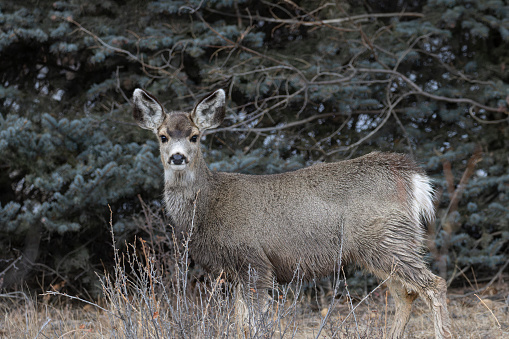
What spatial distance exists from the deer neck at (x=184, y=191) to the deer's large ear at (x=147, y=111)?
566 mm

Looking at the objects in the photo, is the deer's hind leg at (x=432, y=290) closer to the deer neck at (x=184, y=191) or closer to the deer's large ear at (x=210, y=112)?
the deer neck at (x=184, y=191)

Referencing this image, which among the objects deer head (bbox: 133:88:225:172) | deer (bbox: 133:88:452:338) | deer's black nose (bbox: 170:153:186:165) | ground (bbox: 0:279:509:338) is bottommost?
ground (bbox: 0:279:509:338)

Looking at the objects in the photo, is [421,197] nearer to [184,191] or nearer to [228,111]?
[184,191]

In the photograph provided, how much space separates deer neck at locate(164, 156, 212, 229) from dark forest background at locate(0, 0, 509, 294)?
1.30 m

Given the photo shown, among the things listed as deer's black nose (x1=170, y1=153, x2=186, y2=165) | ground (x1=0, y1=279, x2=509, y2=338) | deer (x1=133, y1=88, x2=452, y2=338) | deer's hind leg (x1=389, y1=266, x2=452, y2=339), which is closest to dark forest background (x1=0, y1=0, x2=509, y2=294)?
ground (x1=0, y1=279, x2=509, y2=338)

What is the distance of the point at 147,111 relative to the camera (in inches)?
230

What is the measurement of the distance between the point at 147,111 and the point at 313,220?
2071 millimetres

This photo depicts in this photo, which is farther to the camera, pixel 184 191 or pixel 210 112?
pixel 210 112

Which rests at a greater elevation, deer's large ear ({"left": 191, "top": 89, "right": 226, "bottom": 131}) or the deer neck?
deer's large ear ({"left": 191, "top": 89, "right": 226, "bottom": 131})

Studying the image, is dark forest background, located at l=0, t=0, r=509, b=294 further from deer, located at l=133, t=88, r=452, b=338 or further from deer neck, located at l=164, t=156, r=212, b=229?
deer, located at l=133, t=88, r=452, b=338

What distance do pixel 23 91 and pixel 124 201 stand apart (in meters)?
2.32

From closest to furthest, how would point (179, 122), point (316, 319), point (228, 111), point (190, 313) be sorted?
point (190, 313) < point (179, 122) < point (316, 319) < point (228, 111)

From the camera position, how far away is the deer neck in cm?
558

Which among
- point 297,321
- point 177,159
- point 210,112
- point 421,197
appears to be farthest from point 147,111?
point 421,197
